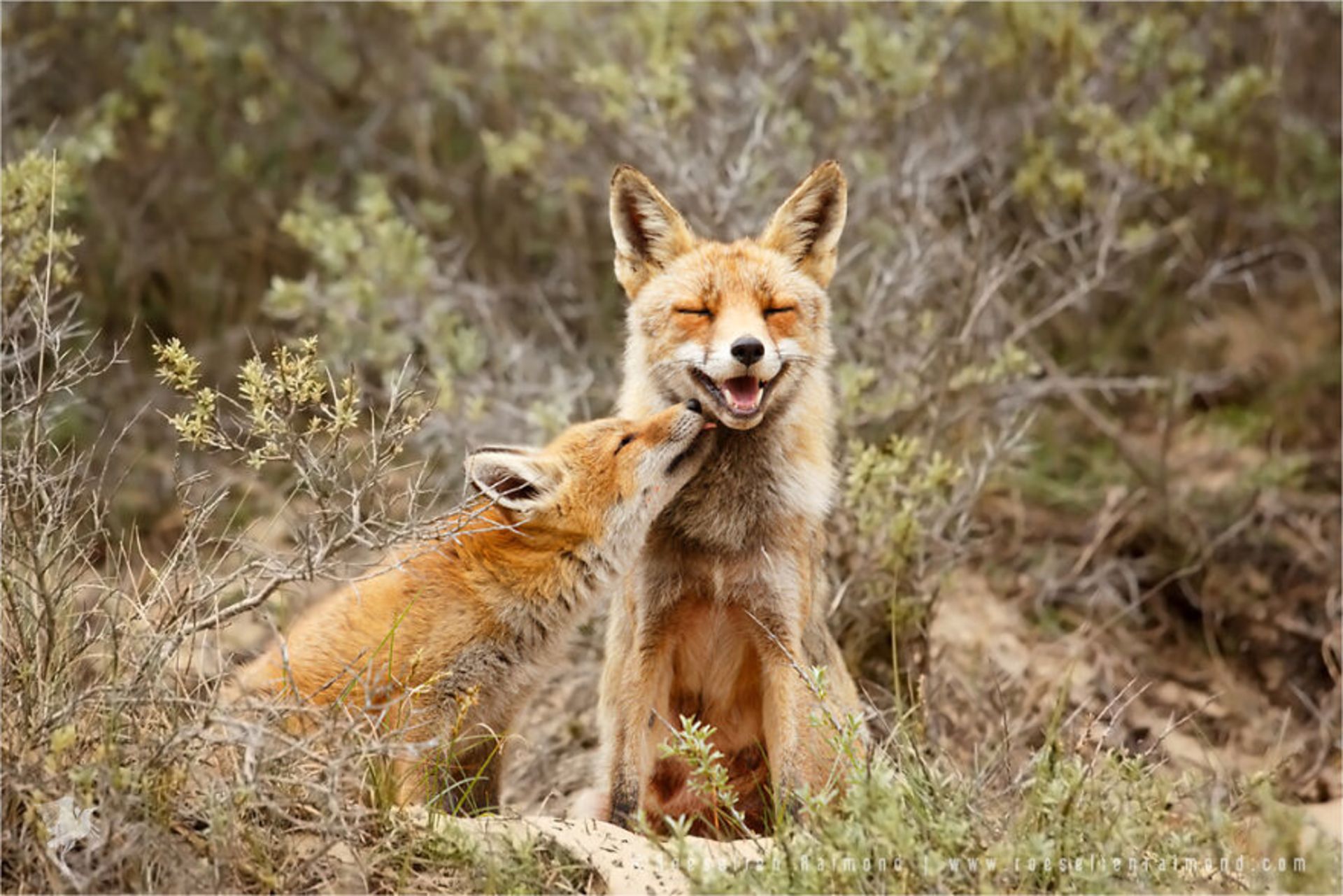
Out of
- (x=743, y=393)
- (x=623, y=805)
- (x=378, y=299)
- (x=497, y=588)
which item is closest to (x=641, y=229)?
(x=743, y=393)

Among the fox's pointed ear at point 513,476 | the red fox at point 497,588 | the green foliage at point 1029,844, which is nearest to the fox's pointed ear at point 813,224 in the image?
the red fox at point 497,588

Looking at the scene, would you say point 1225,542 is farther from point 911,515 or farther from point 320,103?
point 320,103

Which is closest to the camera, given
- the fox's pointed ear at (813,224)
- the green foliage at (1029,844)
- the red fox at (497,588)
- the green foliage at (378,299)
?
the green foliage at (1029,844)

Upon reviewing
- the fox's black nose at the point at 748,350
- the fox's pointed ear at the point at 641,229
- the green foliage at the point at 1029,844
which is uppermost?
the fox's pointed ear at the point at 641,229

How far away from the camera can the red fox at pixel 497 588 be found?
4844mm

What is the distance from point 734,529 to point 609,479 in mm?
469

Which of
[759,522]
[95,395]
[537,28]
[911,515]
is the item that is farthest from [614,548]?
[95,395]

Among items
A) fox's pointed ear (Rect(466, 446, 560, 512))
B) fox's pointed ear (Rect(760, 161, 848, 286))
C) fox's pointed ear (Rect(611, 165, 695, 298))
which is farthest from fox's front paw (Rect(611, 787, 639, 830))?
fox's pointed ear (Rect(760, 161, 848, 286))

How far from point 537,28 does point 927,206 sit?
9.75ft

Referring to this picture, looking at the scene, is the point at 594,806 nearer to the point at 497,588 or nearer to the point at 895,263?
the point at 497,588

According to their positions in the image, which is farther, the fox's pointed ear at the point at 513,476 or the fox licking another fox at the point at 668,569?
the fox's pointed ear at the point at 513,476

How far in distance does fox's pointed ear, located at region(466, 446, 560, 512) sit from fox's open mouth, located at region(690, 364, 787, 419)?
65cm

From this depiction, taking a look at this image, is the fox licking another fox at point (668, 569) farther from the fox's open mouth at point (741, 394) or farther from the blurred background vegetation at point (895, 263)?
the blurred background vegetation at point (895, 263)

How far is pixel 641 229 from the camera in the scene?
5562mm
